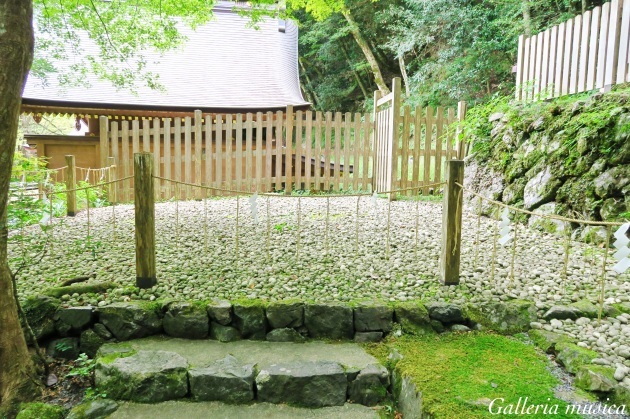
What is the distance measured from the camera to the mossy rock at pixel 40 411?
2.42 meters

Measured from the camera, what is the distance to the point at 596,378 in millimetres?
2184

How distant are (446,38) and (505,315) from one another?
36.6 feet

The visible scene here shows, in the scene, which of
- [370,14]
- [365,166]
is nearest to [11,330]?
[365,166]

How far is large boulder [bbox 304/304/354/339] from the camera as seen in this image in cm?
307

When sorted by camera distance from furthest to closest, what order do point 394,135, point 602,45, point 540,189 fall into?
point 394,135 → point 540,189 → point 602,45

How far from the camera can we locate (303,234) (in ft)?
15.6

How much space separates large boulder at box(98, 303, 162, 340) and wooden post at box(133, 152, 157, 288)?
0.32 m

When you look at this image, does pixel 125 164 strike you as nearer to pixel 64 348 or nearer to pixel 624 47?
pixel 64 348

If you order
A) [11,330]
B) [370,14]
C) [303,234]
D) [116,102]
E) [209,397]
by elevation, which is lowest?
[209,397]

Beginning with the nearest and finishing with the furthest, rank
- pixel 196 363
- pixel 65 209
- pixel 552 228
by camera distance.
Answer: pixel 196 363 → pixel 552 228 → pixel 65 209

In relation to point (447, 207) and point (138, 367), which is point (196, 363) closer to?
point (138, 367)

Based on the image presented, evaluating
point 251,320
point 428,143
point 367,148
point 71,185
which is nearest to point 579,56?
point 428,143

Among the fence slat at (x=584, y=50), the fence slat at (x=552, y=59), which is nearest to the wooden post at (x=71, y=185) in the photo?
the fence slat at (x=552, y=59)

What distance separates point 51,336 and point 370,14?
49.4 feet
